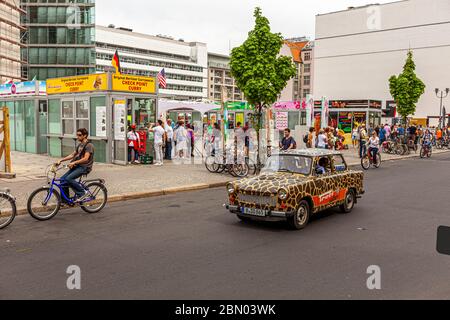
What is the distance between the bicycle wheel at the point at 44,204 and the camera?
9211mm

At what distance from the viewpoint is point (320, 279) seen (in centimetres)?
574

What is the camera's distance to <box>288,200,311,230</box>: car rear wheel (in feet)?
27.6

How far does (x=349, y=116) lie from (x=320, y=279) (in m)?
33.7

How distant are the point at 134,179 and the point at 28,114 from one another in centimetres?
1214

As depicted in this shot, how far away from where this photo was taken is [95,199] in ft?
33.1

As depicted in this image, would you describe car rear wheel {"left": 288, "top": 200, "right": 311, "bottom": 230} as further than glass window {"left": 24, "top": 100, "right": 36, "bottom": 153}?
No

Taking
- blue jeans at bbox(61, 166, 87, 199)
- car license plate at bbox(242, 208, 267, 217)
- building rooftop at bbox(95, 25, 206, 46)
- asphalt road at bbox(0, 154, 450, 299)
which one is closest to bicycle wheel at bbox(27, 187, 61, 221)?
asphalt road at bbox(0, 154, 450, 299)

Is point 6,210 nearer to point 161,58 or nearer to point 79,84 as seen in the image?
point 79,84

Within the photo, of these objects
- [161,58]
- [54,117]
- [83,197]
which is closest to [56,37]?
[161,58]

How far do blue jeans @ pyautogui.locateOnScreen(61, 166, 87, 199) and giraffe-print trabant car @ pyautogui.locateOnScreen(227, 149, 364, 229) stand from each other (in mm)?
3268

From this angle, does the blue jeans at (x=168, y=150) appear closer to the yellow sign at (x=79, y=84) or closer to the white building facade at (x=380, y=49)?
the yellow sign at (x=79, y=84)

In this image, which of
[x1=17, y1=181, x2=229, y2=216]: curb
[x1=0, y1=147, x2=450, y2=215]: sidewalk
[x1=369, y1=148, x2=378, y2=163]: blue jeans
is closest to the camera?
[x1=17, y1=181, x2=229, y2=216]: curb

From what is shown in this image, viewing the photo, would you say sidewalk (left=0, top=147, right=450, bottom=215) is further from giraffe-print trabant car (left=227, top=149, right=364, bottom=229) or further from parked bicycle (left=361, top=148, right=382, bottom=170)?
parked bicycle (left=361, top=148, right=382, bottom=170)

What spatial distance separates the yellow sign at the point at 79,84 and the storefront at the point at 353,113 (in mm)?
23899
